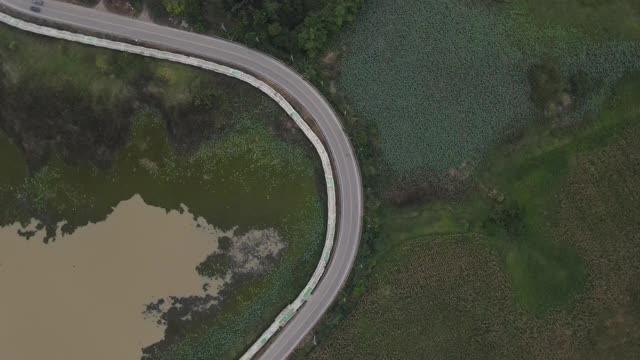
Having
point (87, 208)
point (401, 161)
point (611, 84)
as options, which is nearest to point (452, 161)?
point (401, 161)

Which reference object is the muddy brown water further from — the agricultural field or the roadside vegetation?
the agricultural field

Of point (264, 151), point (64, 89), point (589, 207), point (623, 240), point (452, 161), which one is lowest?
point (623, 240)

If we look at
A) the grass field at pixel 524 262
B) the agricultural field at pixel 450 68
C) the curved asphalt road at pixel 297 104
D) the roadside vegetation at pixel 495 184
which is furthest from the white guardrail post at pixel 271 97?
the agricultural field at pixel 450 68

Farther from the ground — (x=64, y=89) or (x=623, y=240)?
(x=64, y=89)

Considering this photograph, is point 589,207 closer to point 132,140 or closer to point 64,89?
point 132,140

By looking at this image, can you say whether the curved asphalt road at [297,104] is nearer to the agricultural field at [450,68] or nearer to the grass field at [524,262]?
the grass field at [524,262]

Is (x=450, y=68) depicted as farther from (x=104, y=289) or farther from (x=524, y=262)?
(x=104, y=289)

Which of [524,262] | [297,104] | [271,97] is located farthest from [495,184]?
[271,97]
